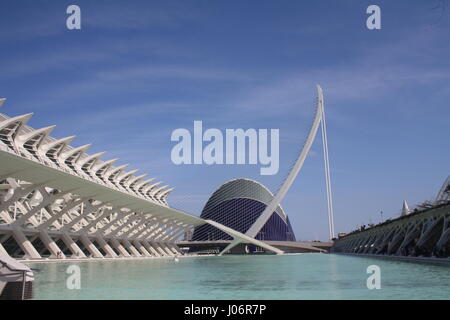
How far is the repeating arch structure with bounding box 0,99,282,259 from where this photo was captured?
2569cm

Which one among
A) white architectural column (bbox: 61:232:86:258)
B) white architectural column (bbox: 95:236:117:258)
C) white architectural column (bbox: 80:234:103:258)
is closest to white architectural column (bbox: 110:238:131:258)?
white architectural column (bbox: 95:236:117:258)

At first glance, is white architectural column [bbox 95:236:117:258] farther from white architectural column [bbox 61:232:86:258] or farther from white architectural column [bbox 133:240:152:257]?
white architectural column [bbox 133:240:152:257]

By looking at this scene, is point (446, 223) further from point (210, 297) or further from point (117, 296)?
point (117, 296)

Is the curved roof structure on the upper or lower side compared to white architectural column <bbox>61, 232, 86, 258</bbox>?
upper

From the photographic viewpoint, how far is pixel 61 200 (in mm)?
39562

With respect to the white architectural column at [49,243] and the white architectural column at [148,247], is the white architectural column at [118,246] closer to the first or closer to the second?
the white architectural column at [148,247]

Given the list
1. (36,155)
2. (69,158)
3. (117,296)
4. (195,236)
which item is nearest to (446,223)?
(117,296)

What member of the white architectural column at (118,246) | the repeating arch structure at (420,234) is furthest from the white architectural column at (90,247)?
the repeating arch structure at (420,234)

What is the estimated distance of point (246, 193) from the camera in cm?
9119
